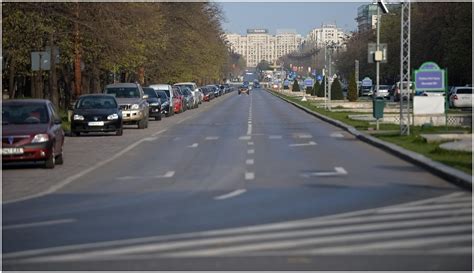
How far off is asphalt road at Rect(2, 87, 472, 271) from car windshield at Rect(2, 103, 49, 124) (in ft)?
4.31

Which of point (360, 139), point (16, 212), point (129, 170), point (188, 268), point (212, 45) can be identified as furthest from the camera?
point (212, 45)

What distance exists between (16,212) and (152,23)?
41.1 m

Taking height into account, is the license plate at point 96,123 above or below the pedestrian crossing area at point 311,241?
above

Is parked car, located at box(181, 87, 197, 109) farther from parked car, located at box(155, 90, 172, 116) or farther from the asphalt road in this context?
the asphalt road

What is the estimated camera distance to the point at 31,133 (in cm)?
2102

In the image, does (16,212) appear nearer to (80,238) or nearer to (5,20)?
(80,238)

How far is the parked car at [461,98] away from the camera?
58.6 meters

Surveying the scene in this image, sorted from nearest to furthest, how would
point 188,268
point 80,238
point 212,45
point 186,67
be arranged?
point 188,268 → point 80,238 → point 186,67 → point 212,45

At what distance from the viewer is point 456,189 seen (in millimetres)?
15961

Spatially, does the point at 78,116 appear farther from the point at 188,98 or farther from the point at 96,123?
the point at 188,98

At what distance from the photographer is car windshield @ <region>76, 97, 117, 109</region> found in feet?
117

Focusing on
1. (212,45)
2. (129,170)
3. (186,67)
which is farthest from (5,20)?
(212,45)

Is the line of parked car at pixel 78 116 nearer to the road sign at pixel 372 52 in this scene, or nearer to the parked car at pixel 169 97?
the parked car at pixel 169 97

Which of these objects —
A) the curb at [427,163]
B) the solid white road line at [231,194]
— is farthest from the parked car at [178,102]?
the solid white road line at [231,194]
